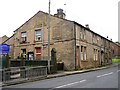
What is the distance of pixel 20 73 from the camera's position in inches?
725

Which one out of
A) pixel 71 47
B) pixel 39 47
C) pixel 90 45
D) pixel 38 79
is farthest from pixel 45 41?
pixel 38 79

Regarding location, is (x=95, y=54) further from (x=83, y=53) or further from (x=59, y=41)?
(x=59, y=41)

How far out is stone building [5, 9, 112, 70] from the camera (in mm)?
31750

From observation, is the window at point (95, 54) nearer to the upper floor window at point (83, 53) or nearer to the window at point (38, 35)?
the upper floor window at point (83, 53)

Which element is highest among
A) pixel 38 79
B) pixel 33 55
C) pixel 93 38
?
pixel 93 38

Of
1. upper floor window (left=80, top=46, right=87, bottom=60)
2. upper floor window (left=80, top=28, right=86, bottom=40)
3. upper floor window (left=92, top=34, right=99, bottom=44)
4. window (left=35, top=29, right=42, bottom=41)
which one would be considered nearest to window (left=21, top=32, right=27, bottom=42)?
window (left=35, top=29, right=42, bottom=41)

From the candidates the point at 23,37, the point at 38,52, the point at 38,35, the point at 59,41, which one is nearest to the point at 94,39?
the point at 59,41

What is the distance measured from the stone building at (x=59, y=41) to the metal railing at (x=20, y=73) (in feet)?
35.7

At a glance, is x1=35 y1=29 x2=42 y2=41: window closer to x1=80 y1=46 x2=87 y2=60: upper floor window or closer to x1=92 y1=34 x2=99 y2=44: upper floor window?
x1=80 y1=46 x2=87 y2=60: upper floor window

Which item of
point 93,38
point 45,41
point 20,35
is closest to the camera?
point 45,41

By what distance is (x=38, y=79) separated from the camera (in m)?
19.6

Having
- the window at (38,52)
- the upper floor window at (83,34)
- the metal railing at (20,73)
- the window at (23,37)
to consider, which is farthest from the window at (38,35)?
the metal railing at (20,73)

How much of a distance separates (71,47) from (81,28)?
4.36m

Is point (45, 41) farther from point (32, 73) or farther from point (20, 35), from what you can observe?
point (32, 73)
